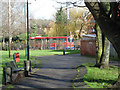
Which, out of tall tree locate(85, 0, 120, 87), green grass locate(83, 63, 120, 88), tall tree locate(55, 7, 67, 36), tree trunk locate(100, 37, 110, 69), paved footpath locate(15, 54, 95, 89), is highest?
tall tree locate(55, 7, 67, 36)

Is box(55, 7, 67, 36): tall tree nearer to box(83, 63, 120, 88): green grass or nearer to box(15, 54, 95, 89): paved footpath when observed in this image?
box(15, 54, 95, 89): paved footpath

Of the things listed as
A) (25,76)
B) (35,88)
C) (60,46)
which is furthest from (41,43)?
→ (35,88)

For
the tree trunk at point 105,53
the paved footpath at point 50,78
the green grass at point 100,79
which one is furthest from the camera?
the tree trunk at point 105,53

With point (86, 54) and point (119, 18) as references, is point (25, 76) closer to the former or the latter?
point (119, 18)

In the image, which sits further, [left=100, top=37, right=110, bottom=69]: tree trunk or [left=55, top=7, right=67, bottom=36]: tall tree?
[left=55, top=7, right=67, bottom=36]: tall tree

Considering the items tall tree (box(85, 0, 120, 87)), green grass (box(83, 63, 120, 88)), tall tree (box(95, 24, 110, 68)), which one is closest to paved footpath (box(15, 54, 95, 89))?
green grass (box(83, 63, 120, 88))

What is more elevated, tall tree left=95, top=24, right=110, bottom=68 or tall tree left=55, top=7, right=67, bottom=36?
tall tree left=55, top=7, right=67, bottom=36

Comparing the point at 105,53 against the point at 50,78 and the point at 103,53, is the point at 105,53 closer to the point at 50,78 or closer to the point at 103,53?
the point at 103,53

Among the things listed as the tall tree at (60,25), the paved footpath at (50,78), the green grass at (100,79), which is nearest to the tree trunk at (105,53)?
the paved footpath at (50,78)

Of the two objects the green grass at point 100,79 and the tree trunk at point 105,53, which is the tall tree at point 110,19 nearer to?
the green grass at point 100,79

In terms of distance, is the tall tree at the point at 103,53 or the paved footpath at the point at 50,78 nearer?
the paved footpath at the point at 50,78

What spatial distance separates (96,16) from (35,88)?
3631 mm

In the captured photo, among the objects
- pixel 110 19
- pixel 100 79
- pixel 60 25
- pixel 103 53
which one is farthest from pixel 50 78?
pixel 60 25

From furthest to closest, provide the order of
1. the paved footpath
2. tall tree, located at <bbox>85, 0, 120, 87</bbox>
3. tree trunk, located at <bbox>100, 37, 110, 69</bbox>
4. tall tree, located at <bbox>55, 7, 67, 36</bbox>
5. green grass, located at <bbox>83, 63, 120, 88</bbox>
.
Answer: tall tree, located at <bbox>55, 7, 67, 36</bbox>
tree trunk, located at <bbox>100, 37, 110, 69</bbox>
the paved footpath
green grass, located at <bbox>83, 63, 120, 88</bbox>
tall tree, located at <bbox>85, 0, 120, 87</bbox>
